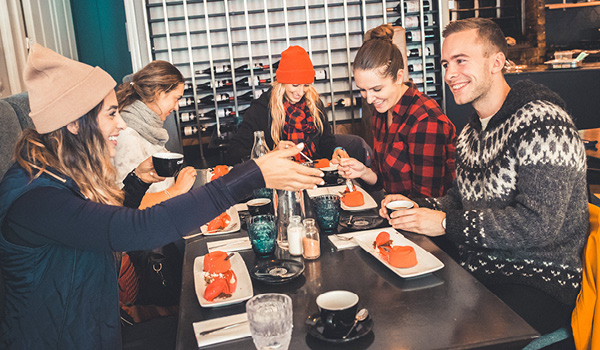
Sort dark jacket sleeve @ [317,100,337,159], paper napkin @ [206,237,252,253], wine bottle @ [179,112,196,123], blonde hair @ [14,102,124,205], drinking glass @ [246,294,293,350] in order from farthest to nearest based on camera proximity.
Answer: wine bottle @ [179,112,196,123]
dark jacket sleeve @ [317,100,337,159]
paper napkin @ [206,237,252,253]
blonde hair @ [14,102,124,205]
drinking glass @ [246,294,293,350]

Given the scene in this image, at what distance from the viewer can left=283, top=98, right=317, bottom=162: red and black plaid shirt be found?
363 cm

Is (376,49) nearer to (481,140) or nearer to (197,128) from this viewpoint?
(481,140)

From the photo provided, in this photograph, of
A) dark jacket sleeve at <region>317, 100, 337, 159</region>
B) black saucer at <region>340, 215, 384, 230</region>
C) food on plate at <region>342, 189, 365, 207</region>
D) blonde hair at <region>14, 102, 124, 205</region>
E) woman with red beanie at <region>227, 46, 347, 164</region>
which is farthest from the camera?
dark jacket sleeve at <region>317, 100, 337, 159</region>

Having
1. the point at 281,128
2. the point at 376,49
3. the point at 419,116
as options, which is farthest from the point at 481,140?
the point at 281,128

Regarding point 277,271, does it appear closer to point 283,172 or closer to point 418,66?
point 283,172

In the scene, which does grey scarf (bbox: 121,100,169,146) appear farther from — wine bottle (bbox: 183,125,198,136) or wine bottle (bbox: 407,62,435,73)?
wine bottle (bbox: 407,62,435,73)

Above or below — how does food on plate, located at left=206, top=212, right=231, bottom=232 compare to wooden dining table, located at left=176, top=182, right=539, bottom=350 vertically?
above

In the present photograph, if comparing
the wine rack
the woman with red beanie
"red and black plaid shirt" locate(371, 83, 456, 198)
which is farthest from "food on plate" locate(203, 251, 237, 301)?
the wine rack

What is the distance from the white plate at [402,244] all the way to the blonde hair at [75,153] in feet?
2.71

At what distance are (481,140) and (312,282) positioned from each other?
0.87 metres

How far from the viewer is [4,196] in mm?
1291

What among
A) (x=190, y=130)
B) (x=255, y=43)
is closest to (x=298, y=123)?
(x=190, y=130)

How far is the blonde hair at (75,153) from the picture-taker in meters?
1.36

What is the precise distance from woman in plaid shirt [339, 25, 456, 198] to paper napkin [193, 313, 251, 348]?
50.0 inches
